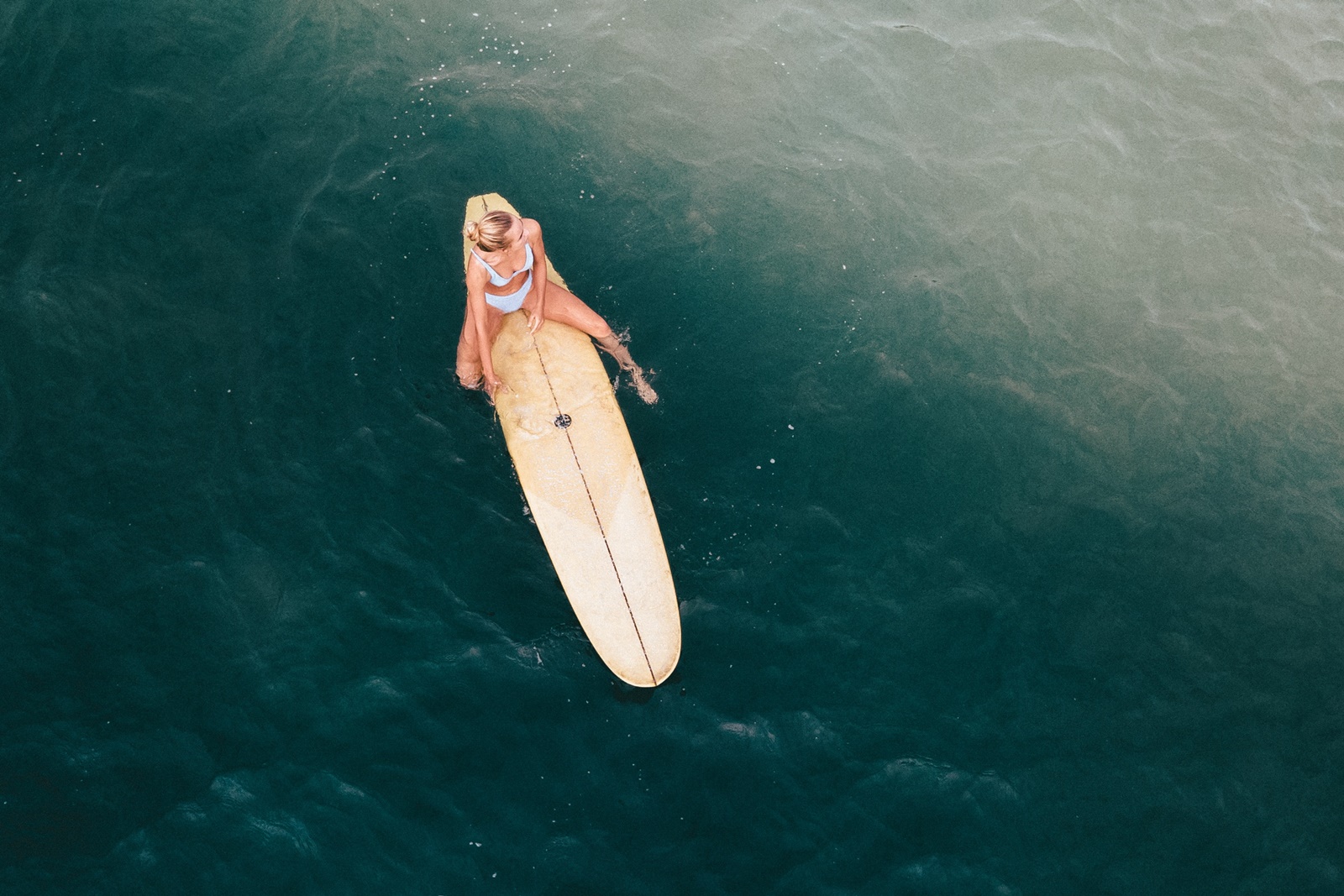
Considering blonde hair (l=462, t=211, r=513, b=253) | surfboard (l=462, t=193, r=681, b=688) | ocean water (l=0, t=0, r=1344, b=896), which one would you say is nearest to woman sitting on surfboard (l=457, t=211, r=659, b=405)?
blonde hair (l=462, t=211, r=513, b=253)

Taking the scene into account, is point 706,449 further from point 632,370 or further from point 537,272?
point 537,272

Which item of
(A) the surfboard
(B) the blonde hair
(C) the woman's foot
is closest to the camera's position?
(B) the blonde hair

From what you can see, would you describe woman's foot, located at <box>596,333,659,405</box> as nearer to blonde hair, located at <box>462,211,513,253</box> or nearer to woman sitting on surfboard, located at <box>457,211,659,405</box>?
woman sitting on surfboard, located at <box>457,211,659,405</box>

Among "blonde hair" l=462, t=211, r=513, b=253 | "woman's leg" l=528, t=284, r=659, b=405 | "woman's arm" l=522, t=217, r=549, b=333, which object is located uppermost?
"blonde hair" l=462, t=211, r=513, b=253

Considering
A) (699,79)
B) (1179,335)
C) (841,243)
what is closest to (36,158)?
(699,79)

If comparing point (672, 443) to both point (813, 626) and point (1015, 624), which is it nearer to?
point (813, 626)

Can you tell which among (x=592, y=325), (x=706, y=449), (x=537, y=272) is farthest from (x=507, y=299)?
(x=706, y=449)

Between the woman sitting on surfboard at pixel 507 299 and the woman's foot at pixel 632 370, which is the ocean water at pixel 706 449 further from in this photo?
the woman sitting on surfboard at pixel 507 299

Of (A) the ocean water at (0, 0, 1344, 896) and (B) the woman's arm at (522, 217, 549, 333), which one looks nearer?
(A) the ocean water at (0, 0, 1344, 896)

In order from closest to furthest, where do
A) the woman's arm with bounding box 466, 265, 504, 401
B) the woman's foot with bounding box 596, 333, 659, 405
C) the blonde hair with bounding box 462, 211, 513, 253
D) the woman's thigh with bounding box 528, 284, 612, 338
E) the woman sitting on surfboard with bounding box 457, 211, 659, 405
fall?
the blonde hair with bounding box 462, 211, 513, 253
the woman sitting on surfboard with bounding box 457, 211, 659, 405
the woman's arm with bounding box 466, 265, 504, 401
the woman's thigh with bounding box 528, 284, 612, 338
the woman's foot with bounding box 596, 333, 659, 405
